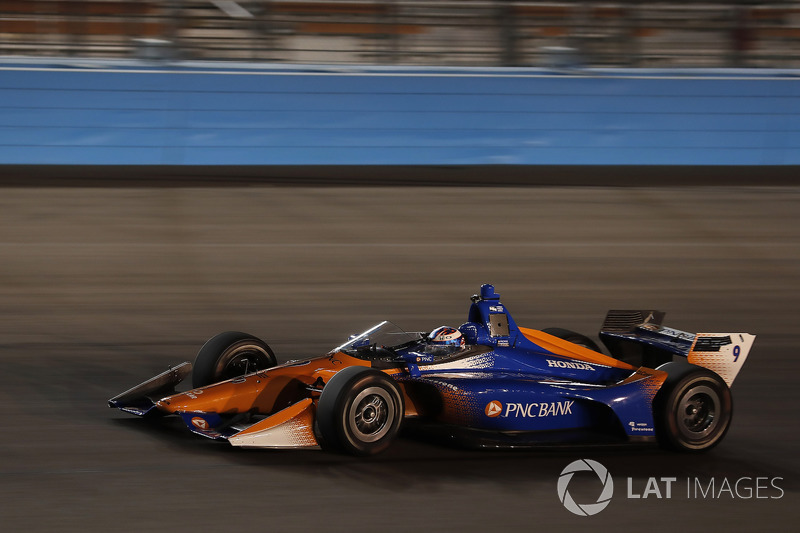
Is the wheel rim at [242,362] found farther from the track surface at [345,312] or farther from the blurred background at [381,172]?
the blurred background at [381,172]

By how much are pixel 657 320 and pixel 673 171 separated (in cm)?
891

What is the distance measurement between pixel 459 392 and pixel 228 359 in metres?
1.44

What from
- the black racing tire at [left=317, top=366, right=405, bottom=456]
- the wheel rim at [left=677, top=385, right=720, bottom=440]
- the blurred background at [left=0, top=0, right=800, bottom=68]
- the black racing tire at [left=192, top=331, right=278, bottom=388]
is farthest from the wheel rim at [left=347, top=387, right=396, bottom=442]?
the blurred background at [left=0, top=0, right=800, bottom=68]

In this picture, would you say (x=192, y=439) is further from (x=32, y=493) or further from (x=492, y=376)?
(x=492, y=376)

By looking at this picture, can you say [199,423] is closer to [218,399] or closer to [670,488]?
[218,399]

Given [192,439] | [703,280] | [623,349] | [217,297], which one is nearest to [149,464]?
[192,439]

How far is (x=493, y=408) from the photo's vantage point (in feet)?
19.3

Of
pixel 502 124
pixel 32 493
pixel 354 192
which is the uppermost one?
pixel 502 124

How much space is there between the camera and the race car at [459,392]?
5.58 meters

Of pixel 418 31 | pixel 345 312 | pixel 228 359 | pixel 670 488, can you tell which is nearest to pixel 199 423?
pixel 228 359

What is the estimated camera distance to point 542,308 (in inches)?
415

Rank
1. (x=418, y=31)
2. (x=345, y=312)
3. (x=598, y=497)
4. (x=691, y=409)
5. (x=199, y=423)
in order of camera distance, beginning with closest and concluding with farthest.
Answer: (x=598, y=497) < (x=199, y=423) < (x=691, y=409) < (x=345, y=312) < (x=418, y=31)

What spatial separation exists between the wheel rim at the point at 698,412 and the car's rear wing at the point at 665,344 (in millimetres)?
383

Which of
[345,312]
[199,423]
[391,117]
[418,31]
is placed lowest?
[199,423]
